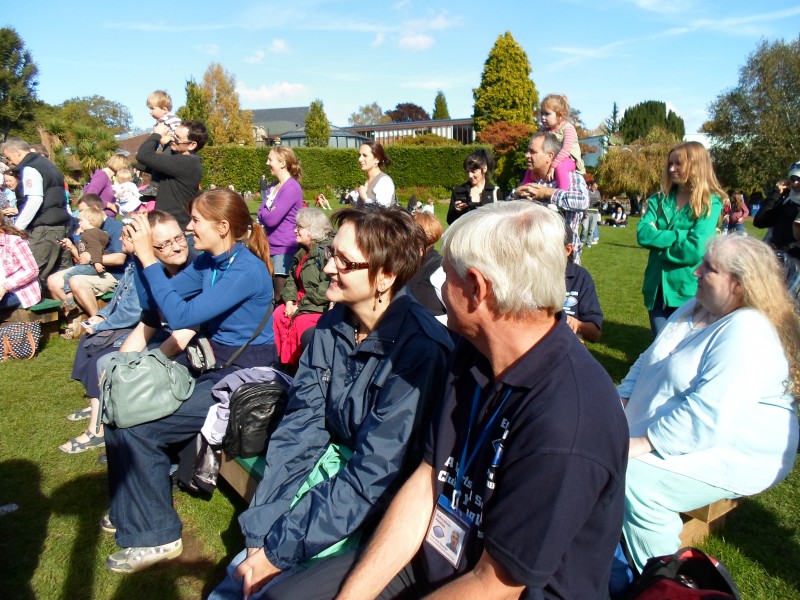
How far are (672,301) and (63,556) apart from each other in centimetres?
436

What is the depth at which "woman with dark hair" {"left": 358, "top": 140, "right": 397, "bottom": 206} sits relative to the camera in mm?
5727

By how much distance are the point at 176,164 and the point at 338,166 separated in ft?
105

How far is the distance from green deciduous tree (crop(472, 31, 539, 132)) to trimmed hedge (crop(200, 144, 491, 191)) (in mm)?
8997

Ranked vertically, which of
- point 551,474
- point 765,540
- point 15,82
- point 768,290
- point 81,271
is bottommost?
point 765,540

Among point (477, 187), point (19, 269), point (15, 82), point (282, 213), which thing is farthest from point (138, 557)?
point (15, 82)

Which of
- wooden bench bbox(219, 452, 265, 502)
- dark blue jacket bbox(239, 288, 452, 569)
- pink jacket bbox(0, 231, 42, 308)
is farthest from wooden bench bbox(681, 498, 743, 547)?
pink jacket bbox(0, 231, 42, 308)

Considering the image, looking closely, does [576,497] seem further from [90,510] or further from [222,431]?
[90,510]

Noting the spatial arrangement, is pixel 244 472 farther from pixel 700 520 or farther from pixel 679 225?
pixel 679 225

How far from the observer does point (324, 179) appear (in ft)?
121

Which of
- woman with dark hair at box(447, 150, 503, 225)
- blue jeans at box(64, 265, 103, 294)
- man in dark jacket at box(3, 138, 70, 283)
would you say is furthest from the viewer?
man in dark jacket at box(3, 138, 70, 283)

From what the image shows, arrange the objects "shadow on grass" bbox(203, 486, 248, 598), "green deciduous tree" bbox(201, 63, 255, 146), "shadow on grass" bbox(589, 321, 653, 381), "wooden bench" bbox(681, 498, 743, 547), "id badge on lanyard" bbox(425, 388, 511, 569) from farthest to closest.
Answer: "green deciduous tree" bbox(201, 63, 255, 146), "shadow on grass" bbox(589, 321, 653, 381), "shadow on grass" bbox(203, 486, 248, 598), "wooden bench" bbox(681, 498, 743, 547), "id badge on lanyard" bbox(425, 388, 511, 569)

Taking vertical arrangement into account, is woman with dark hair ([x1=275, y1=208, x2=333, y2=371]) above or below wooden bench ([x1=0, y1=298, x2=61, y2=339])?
above

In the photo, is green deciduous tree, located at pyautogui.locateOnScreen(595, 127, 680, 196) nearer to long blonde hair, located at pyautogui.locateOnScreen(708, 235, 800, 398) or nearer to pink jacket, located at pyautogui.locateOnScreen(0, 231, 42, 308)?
pink jacket, located at pyautogui.locateOnScreen(0, 231, 42, 308)

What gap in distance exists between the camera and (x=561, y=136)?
5438mm
